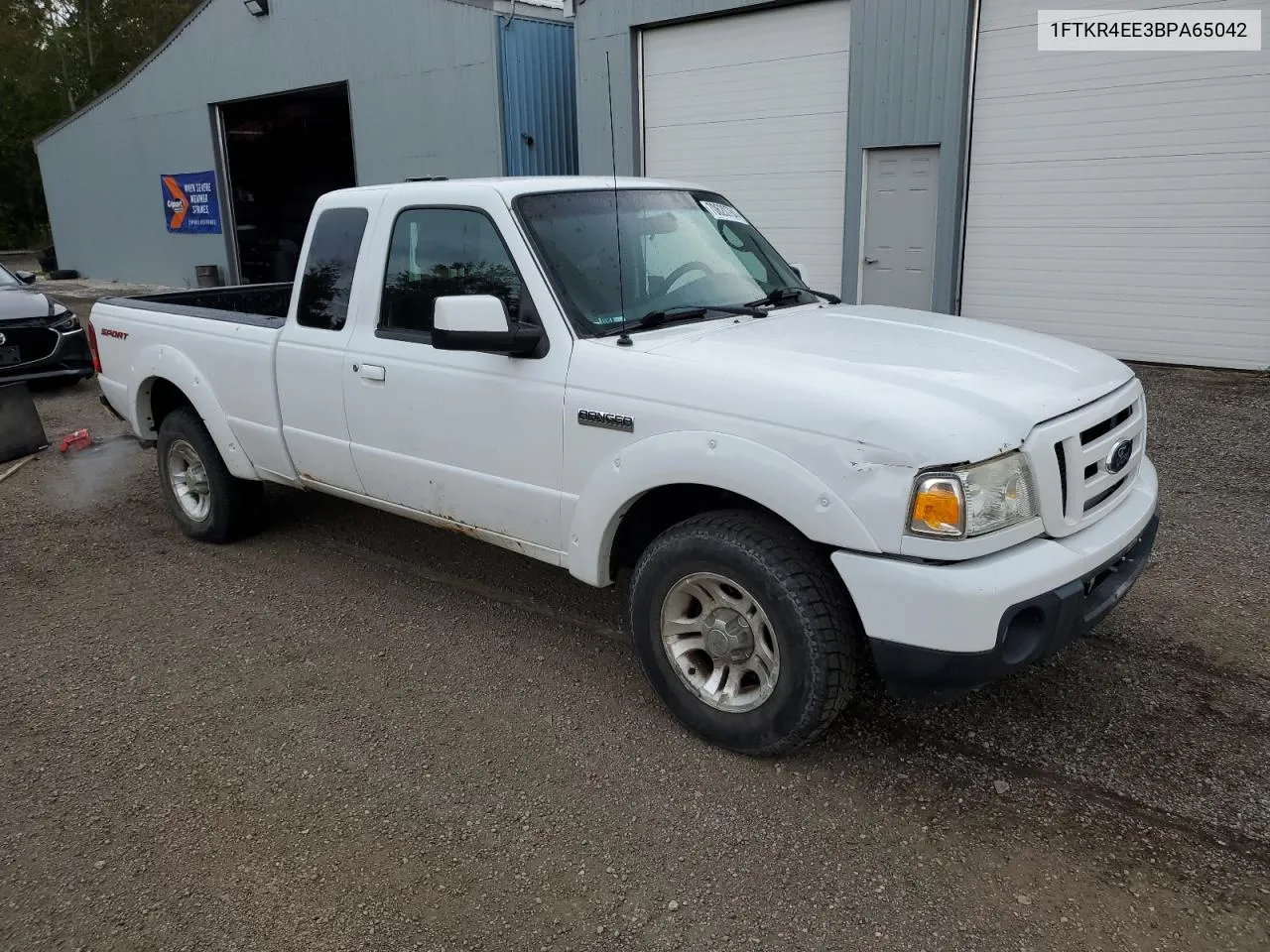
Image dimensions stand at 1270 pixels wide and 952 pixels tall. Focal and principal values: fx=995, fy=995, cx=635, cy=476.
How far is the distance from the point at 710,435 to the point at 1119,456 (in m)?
1.43

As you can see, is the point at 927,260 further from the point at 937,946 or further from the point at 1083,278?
the point at 937,946

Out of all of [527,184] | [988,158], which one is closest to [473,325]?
[527,184]

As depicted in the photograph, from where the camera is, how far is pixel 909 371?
10.7ft

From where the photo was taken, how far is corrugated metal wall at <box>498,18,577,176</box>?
49.1 ft

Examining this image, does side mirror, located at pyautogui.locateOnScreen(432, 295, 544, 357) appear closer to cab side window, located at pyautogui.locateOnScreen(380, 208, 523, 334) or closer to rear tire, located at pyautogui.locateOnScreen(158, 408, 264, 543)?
cab side window, located at pyautogui.locateOnScreen(380, 208, 523, 334)

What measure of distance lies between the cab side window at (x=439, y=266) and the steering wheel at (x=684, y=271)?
0.62 meters

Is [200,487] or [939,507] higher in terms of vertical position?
[939,507]

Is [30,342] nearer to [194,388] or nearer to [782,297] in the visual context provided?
[194,388]

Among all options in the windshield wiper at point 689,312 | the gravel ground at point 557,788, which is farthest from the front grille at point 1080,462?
the windshield wiper at point 689,312

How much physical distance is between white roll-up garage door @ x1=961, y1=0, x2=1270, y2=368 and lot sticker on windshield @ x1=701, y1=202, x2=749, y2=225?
7.06m

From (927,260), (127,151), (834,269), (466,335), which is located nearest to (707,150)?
(834,269)

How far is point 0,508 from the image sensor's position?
6742mm

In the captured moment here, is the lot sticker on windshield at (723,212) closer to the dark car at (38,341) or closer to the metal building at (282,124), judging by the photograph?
the dark car at (38,341)

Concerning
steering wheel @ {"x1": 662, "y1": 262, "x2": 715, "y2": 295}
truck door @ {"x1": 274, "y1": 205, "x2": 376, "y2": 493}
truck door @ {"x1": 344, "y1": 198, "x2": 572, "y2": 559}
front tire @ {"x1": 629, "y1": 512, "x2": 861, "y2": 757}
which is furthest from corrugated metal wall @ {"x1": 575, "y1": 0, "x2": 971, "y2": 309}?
front tire @ {"x1": 629, "y1": 512, "x2": 861, "y2": 757}
